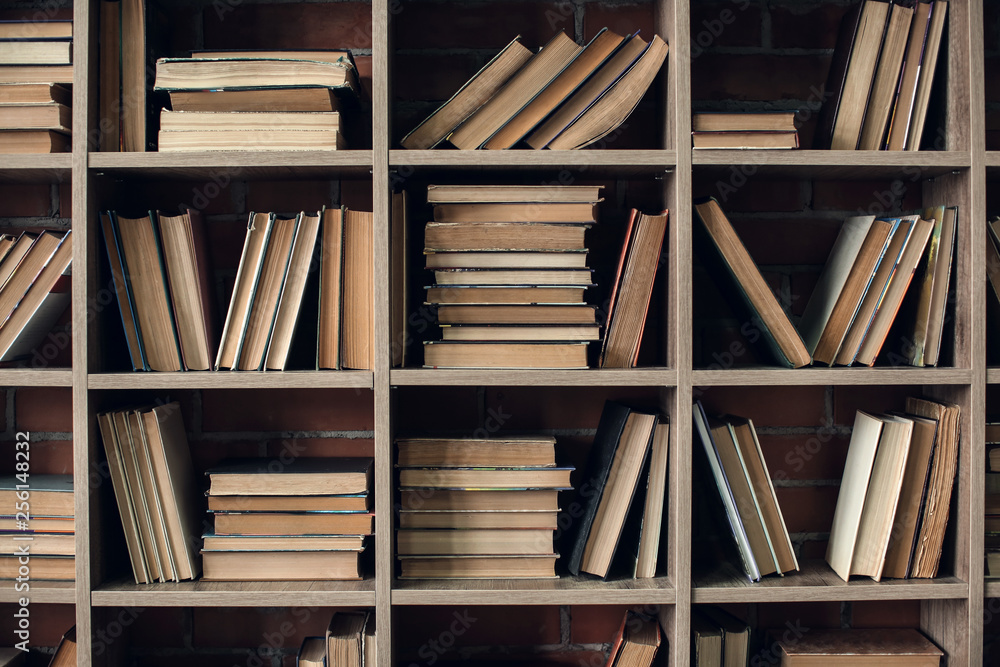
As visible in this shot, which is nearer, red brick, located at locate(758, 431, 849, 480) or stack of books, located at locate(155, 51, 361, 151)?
stack of books, located at locate(155, 51, 361, 151)

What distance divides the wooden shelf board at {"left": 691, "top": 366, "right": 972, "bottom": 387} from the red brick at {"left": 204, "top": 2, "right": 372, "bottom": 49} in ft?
2.86

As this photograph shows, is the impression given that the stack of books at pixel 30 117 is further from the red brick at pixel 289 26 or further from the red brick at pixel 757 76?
the red brick at pixel 757 76

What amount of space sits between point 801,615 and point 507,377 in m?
0.79

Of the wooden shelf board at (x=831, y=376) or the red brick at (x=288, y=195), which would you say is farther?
the red brick at (x=288, y=195)

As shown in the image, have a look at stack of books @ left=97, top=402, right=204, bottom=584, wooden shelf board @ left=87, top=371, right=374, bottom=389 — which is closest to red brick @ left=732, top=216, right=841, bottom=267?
wooden shelf board @ left=87, top=371, right=374, bottom=389

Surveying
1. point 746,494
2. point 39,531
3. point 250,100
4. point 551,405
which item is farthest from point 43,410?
point 746,494

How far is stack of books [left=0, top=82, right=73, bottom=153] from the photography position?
1.05m

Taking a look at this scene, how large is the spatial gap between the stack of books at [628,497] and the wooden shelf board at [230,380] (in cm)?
41

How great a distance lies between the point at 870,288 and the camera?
3.54 feet

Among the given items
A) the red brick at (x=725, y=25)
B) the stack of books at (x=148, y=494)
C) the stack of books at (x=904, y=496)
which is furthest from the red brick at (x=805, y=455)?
the stack of books at (x=148, y=494)

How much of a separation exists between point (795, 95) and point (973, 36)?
29cm

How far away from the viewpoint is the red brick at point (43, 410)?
4.18 ft

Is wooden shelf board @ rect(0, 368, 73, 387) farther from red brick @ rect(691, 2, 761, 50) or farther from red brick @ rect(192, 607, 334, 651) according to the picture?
red brick @ rect(691, 2, 761, 50)

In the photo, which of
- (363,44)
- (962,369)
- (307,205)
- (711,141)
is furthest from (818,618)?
(363,44)
